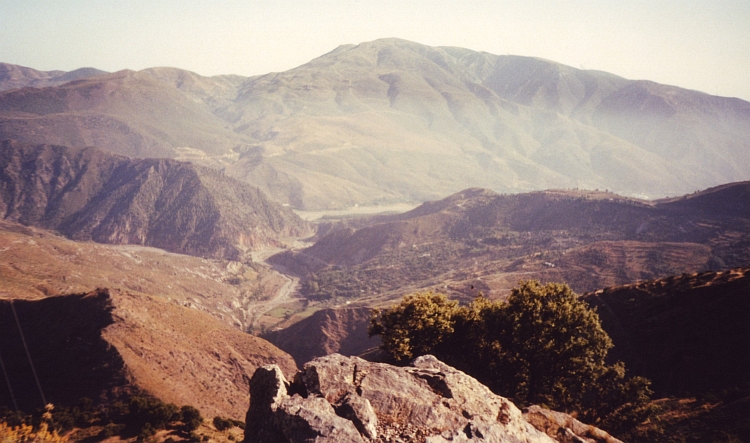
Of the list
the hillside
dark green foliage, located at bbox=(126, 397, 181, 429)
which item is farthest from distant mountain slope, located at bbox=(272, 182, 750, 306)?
dark green foliage, located at bbox=(126, 397, 181, 429)

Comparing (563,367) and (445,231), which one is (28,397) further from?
(445,231)

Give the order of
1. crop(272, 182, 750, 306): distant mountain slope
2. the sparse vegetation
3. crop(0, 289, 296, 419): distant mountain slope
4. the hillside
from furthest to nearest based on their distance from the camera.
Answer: crop(272, 182, 750, 306): distant mountain slope < the hillside < crop(0, 289, 296, 419): distant mountain slope < the sparse vegetation

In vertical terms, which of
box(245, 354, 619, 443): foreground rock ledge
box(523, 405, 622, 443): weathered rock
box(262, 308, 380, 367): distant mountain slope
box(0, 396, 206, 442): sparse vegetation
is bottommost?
box(262, 308, 380, 367): distant mountain slope

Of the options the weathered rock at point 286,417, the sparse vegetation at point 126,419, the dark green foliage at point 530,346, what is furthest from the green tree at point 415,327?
the sparse vegetation at point 126,419

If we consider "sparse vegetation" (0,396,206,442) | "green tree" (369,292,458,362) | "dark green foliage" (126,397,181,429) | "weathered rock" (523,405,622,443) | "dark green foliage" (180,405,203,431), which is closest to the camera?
"weathered rock" (523,405,622,443)

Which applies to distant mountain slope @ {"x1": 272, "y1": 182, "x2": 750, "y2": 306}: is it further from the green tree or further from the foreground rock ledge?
the foreground rock ledge

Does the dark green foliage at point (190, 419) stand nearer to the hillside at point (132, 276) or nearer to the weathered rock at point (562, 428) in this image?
the weathered rock at point (562, 428)
